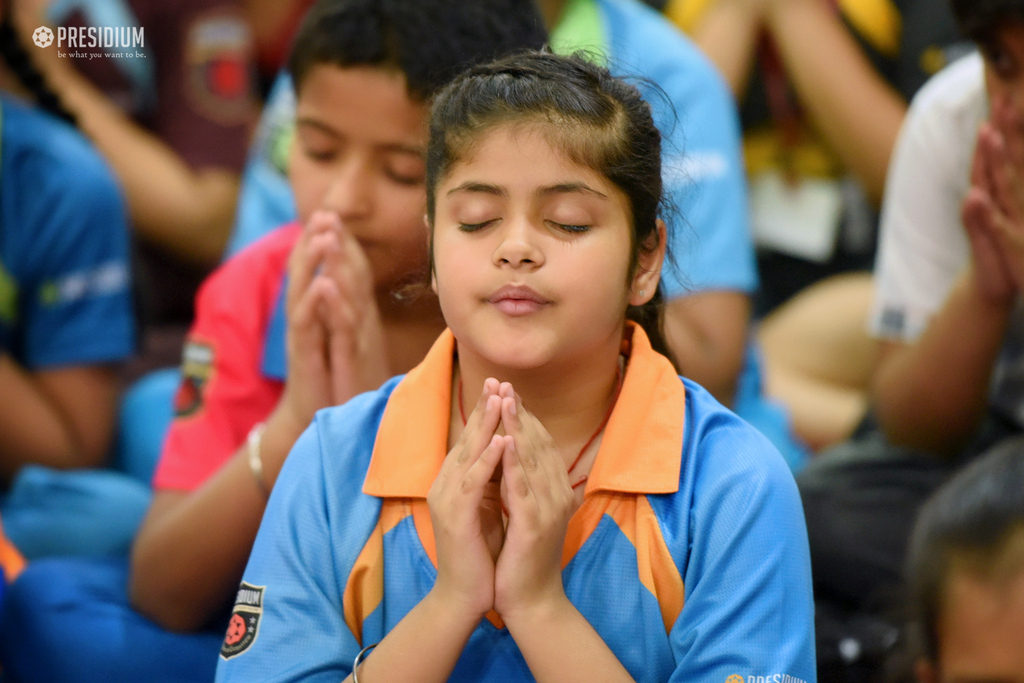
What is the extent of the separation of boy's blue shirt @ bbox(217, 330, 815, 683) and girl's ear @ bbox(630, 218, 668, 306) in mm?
76

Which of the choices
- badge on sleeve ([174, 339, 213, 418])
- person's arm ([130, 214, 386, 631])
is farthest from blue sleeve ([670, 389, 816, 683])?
badge on sleeve ([174, 339, 213, 418])

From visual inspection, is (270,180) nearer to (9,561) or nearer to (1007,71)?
(9,561)

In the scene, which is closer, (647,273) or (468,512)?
(468,512)

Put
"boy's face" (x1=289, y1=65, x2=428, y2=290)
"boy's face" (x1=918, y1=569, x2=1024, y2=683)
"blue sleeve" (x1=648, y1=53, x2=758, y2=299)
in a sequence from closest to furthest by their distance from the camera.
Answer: "boy's face" (x1=918, y1=569, x2=1024, y2=683), "boy's face" (x1=289, y1=65, x2=428, y2=290), "blue sleeve" (x1=648, y1=53, x2=758, y2=299)

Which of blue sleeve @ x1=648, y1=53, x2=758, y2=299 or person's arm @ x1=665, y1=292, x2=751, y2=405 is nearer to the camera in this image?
person's arm @ x1=665, y1=292, x2=751, y2=405

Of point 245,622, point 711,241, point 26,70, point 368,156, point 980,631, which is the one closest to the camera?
point 245,622

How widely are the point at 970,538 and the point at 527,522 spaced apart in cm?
72

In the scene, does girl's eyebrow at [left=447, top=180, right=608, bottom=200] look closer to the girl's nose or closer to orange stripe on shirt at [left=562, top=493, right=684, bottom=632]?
the girl's nose

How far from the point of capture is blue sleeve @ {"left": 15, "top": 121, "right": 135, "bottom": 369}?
6.85ft

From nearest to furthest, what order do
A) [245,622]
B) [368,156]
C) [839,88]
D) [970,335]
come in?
[245,622]
[368,156]
[970,335]
[839,88]

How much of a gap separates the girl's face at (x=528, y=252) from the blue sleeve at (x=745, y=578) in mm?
189

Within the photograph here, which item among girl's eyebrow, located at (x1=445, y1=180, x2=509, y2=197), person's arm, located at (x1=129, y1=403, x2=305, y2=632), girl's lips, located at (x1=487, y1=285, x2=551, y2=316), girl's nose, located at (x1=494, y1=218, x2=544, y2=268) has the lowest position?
person's arm, located at (x1=129, y1=403, x2=305, y2=632)

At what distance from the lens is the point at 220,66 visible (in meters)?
2.72

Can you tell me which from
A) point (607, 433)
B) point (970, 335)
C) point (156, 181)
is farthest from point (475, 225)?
point (156, 181)
